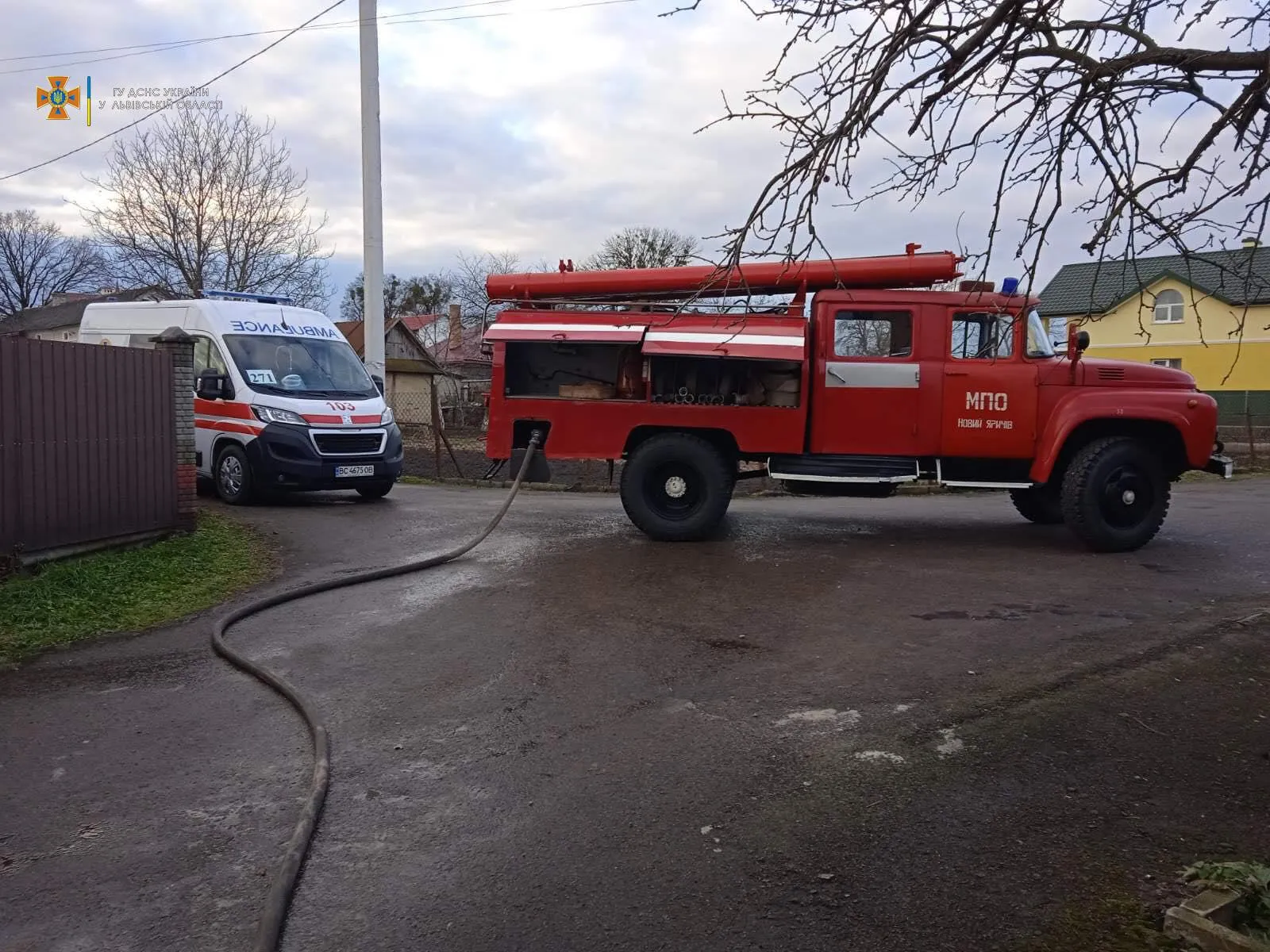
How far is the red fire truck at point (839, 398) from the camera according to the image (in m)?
8.86

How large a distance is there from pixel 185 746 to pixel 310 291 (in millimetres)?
28628

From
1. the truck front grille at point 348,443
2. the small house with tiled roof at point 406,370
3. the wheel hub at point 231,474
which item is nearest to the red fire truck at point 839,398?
the truck front grille at point 348,443

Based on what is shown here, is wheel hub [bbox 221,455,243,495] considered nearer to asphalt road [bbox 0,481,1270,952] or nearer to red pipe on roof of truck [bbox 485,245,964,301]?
red pipe on roof of truck [bbox 485,245,964,301]

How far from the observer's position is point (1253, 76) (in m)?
4.09

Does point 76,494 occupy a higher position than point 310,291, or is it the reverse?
point 310,291

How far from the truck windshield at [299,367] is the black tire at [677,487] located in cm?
515

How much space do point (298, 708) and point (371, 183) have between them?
559 inches

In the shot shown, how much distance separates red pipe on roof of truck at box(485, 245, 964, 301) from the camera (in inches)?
359

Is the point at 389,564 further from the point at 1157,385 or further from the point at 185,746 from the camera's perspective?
the point at 1157,385

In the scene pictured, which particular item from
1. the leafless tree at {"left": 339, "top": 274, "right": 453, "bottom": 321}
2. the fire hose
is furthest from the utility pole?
the leafless tree at {"left": 339, "top": 274, "right": 453, "bottom": 321}

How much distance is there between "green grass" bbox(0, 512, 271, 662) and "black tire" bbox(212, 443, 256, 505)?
2.56m

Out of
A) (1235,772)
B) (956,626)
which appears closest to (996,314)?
(956,626)

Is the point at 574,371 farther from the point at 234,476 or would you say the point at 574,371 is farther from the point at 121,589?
the point at 234,476

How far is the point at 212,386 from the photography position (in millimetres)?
11805
